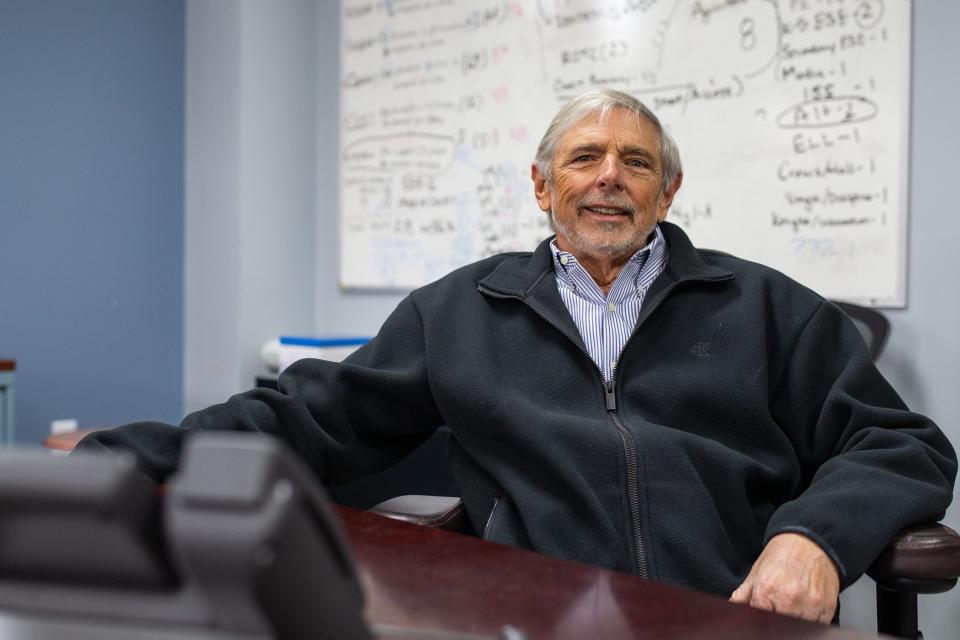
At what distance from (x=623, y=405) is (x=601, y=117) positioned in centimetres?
53

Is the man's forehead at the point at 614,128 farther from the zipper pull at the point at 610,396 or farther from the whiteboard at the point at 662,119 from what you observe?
the whiteboard at the point at 662,119

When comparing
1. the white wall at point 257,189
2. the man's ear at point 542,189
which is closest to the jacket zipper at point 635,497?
the man's ear at point 542,189

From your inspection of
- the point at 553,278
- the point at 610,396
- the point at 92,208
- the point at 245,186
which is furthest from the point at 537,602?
the point at 92,208

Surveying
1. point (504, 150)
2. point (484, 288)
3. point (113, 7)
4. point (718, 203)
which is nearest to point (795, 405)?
point (484, 288)

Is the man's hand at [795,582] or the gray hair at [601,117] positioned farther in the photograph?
the gray hair at [601,117]

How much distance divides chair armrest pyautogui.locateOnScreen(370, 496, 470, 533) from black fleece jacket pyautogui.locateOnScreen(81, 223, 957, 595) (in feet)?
0.10

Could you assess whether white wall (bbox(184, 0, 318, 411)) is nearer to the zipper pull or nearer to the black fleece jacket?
the black fleece jacket

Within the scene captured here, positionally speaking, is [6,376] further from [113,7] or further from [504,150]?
[504,150]

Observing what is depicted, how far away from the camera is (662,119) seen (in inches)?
92.8

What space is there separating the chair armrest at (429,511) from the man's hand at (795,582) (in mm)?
430

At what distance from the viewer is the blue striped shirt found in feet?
4.62

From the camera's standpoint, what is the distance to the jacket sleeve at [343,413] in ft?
3.86

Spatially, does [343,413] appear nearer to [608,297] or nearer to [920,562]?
[608,297]

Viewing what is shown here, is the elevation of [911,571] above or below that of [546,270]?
below
